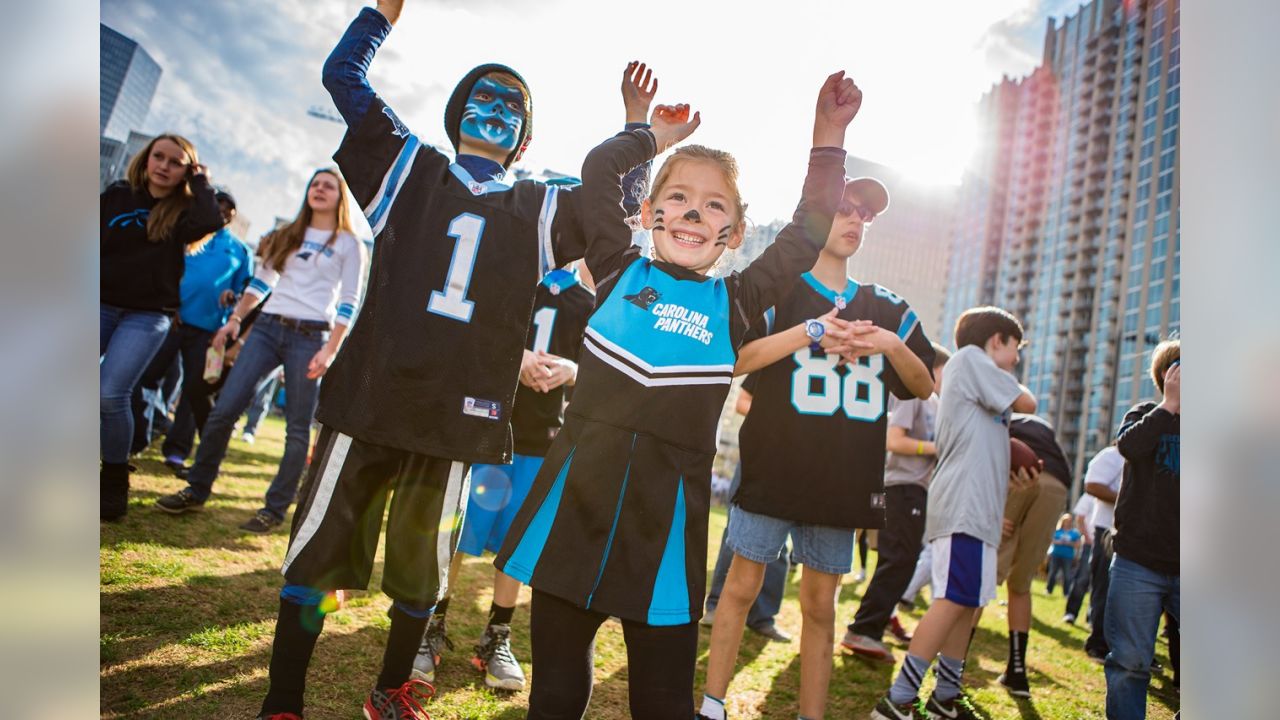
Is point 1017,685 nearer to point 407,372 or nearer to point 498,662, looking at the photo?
point 498,662

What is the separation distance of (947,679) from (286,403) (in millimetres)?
4713

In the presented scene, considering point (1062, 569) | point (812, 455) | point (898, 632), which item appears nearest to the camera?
point (812, 455)

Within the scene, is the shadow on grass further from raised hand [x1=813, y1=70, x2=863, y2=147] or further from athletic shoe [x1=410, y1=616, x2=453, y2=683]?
raised hand [x1=813, y1=70, x2=863, y2=147]

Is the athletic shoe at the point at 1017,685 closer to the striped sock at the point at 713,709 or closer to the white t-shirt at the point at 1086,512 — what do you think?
the striped sock at the point at 713,709

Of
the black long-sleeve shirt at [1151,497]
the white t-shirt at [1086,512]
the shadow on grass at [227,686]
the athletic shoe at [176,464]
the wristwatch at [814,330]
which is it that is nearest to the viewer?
the shadow on grass at [227,686]

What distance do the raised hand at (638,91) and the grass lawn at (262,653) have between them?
99.9 inches

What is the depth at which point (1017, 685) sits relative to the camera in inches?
192

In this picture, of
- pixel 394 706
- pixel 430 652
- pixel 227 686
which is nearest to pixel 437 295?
pixel 394 706

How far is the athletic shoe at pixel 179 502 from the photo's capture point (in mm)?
4953

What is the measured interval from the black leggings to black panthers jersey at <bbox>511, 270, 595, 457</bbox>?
201cm

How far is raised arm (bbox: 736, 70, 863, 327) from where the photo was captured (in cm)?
250

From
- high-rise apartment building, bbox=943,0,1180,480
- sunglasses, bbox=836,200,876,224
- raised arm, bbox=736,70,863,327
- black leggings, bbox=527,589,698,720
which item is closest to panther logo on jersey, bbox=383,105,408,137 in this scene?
raised arm, bbox=736,70,863,327

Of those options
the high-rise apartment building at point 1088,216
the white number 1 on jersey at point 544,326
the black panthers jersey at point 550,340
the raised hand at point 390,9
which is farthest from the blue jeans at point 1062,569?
the high-rise apartment building at point 1088,216
